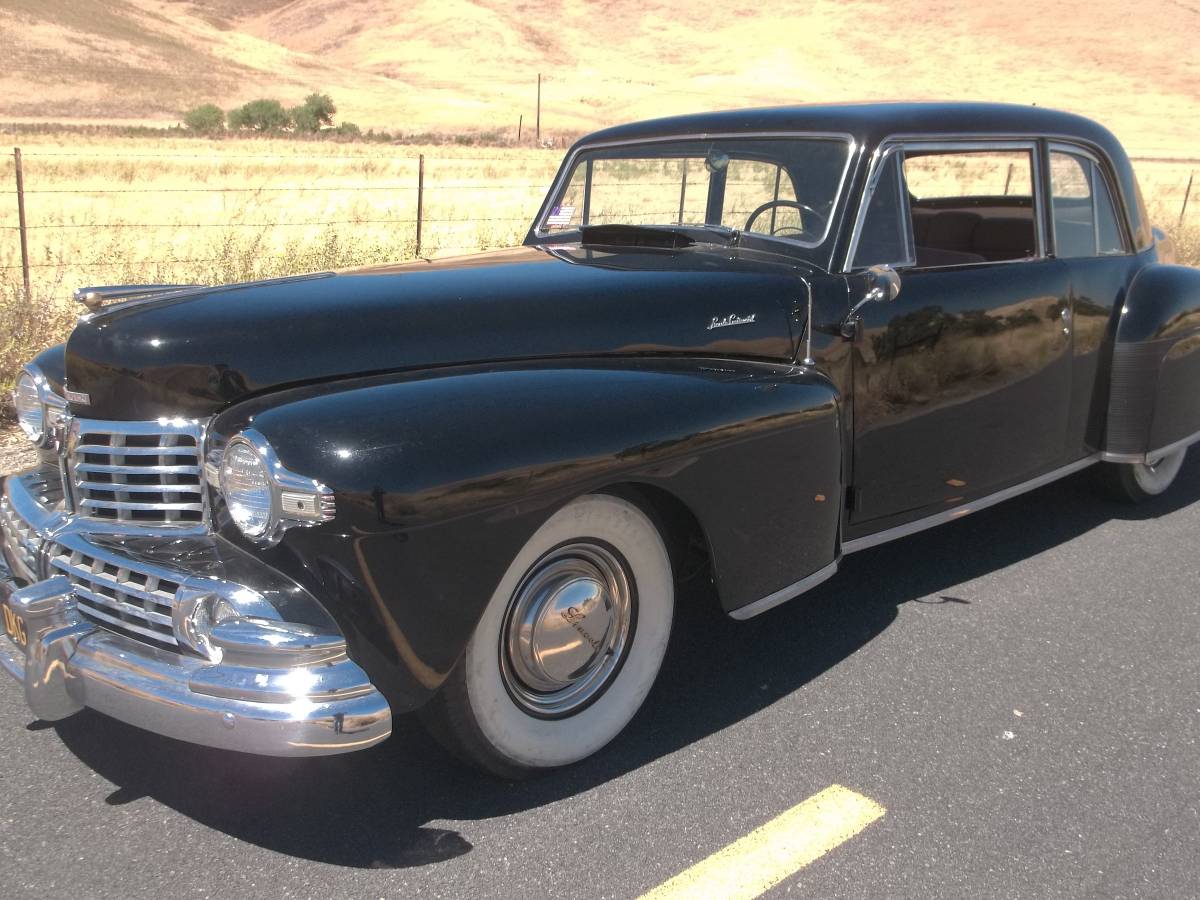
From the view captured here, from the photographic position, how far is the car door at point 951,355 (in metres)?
3.33

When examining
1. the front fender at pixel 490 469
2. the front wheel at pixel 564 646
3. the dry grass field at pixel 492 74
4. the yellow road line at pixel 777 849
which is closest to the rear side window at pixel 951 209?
the front fender at pixel 490 469

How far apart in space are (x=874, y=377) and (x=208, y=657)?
2.06 meters

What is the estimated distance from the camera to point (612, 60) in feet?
303

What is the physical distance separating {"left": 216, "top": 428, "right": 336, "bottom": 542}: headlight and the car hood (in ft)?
0.73

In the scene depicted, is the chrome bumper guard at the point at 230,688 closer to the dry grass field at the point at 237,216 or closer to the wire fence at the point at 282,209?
the wire fence at the point at 282,209

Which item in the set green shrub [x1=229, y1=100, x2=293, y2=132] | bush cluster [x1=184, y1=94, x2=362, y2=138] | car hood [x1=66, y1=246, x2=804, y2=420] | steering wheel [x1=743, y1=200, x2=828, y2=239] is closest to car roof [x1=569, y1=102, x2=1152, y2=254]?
steering wheel [x1=743, y1=200, x2=828, y2=239]

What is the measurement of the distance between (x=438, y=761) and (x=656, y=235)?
180 cm

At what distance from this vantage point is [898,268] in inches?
134

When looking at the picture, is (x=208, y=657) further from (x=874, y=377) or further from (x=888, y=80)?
→ (x=888, y=80)

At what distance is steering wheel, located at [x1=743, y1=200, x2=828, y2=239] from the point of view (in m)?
3.36

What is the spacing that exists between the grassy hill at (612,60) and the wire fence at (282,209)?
33964 mm

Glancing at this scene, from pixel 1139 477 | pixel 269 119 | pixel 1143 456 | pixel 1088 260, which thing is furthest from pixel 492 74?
pixel 1143 456

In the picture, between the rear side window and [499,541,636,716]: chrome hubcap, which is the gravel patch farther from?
the rear side window

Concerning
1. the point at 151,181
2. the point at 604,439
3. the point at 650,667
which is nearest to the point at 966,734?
the point at 650,667
